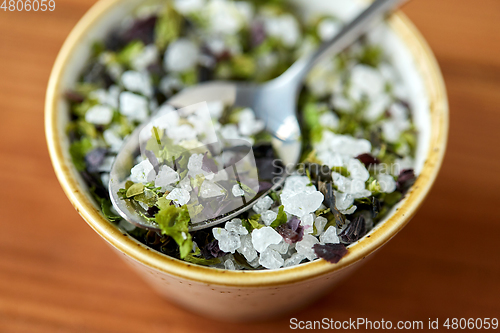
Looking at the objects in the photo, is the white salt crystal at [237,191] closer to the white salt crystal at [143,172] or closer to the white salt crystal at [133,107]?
the white salt crystal at [143,172]

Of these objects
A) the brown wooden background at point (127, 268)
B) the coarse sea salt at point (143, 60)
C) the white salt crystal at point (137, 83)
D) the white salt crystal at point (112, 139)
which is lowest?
the brown wooden background at point (127, 268)

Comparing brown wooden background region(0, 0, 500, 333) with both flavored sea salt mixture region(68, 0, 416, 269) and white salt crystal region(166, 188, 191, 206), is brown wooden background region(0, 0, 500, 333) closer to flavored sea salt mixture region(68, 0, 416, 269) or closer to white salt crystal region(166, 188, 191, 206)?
flavored sea salt mixture region(68, 0, 416, 269)

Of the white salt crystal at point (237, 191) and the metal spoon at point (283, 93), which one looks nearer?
the white salt crystal at point (237, 191)

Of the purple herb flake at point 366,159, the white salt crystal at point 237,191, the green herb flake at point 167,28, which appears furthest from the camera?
the green herb flake at point 167,28

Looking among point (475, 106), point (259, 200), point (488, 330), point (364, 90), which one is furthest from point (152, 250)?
point (475, 106)

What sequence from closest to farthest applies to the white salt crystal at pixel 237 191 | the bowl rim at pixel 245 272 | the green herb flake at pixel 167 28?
the bowl rim at pixel 245 272
the white salt crystal at pixel 237 191
the green herb flake at pixel 167 28

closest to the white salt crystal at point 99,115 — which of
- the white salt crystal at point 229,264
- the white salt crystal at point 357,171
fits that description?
the white salt crystal at point 229,264

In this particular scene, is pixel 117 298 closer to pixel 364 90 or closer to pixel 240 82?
pixel 240 82
